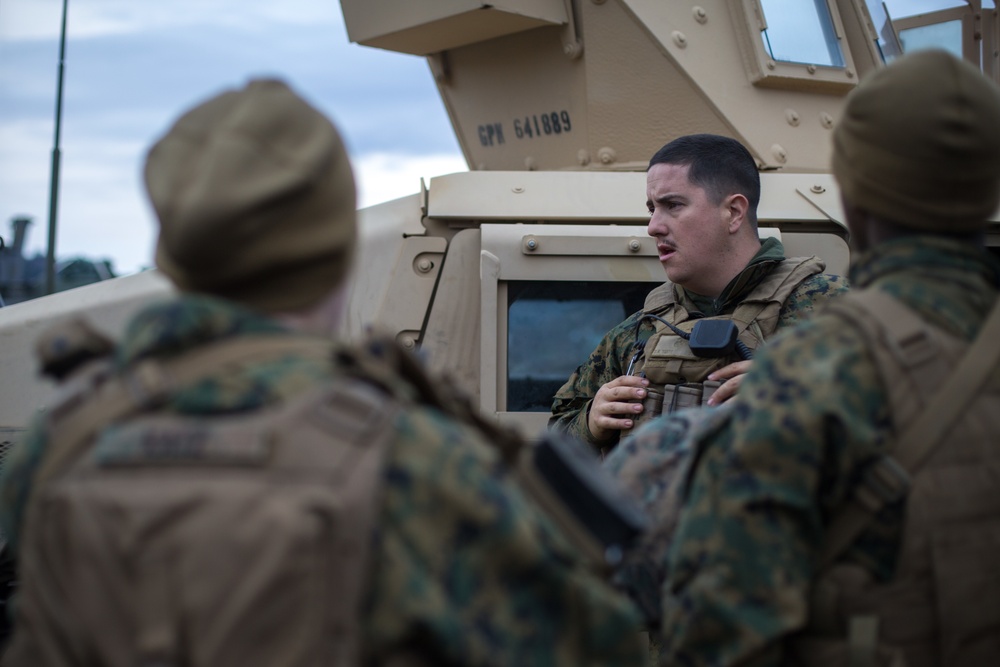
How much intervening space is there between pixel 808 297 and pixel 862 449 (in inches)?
57.9

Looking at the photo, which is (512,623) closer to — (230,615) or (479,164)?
(230,615)

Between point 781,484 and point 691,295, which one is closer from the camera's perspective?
point 781,484

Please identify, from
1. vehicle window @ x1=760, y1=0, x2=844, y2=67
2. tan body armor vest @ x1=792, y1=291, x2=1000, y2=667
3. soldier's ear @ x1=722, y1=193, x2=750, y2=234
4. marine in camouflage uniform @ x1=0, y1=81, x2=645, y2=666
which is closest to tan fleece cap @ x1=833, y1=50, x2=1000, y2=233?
tan body armor vest @ x1=792, y1=291, x2=1000, y2=667

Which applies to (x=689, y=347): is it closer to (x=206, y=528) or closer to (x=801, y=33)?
(x=206, y=528)

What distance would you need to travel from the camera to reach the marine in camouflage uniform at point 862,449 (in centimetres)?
152

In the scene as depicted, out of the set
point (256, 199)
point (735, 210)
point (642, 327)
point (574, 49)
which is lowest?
point (642, 327)

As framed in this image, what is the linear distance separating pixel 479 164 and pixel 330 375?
153 inches

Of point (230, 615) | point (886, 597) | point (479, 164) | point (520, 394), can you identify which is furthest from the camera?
point (479, 164)

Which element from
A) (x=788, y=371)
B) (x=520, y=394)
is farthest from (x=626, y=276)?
(x=788, y=371)

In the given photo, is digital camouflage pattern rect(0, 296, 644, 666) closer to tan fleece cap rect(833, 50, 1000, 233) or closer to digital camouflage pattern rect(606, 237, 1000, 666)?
digital camouflage pattern rect(606, 237, 1000, 666)

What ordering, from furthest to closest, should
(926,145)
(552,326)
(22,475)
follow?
(552,326) → (926,145) → (22,475)

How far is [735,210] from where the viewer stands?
10.4ft

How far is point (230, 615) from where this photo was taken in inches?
41.6

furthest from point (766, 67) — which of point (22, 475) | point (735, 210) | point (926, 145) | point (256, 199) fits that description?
point (22, 475)
